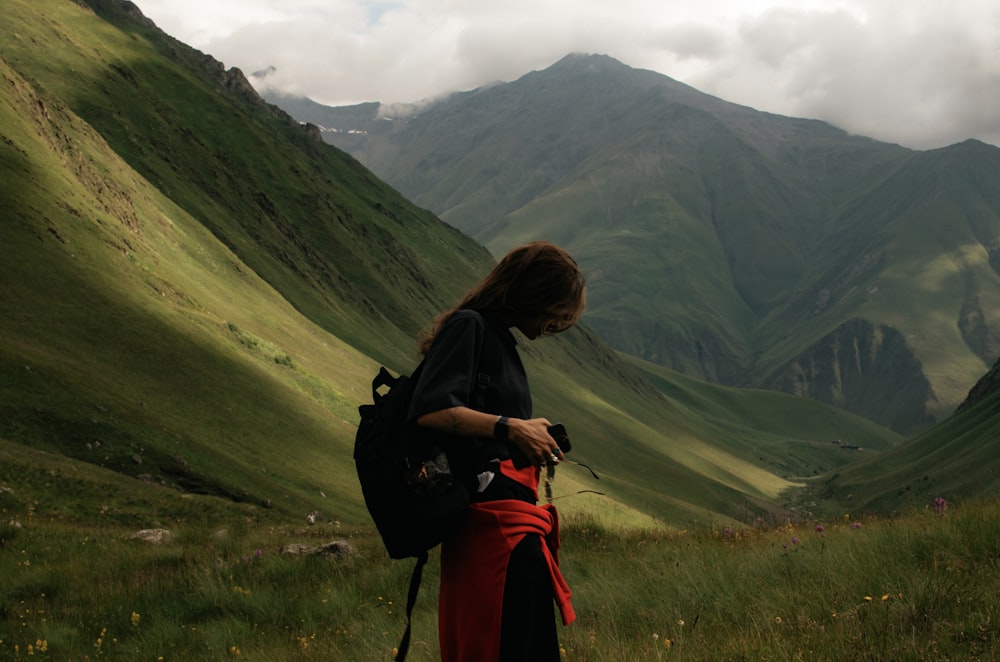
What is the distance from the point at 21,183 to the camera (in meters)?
38.8

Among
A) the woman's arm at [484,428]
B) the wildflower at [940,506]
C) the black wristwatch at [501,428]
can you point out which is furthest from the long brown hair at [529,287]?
the wildflower at [940,506]

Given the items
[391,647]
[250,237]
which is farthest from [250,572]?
[250,237]

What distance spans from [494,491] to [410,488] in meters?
0.55

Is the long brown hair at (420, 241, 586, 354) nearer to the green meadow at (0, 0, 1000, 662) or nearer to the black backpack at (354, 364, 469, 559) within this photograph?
the black backpack at (354, 364, 469, 559)

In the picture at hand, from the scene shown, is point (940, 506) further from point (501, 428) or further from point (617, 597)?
point (501, 428)

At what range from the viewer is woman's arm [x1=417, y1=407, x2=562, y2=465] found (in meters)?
4.72

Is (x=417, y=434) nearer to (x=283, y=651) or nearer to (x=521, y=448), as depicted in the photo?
(x=521, y=448)

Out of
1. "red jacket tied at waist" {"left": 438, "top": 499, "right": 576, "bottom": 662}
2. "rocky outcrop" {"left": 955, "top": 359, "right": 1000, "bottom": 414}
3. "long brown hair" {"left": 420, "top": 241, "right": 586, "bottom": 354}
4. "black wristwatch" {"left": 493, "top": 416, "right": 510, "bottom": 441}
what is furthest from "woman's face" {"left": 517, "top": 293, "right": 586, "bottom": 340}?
"rocky outcrop" {"left": 955, "top": 359, "right": 1000, "bottom": 414}

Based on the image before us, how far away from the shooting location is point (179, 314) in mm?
39656

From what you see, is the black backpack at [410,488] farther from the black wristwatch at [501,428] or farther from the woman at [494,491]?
the black wristwatch at [501,428]

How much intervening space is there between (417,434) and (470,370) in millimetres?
491

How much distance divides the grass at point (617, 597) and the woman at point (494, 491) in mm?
1408

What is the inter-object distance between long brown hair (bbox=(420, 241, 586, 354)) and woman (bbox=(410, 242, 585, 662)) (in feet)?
0.03

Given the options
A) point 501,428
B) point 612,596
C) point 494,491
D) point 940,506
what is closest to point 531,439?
point 501,428
